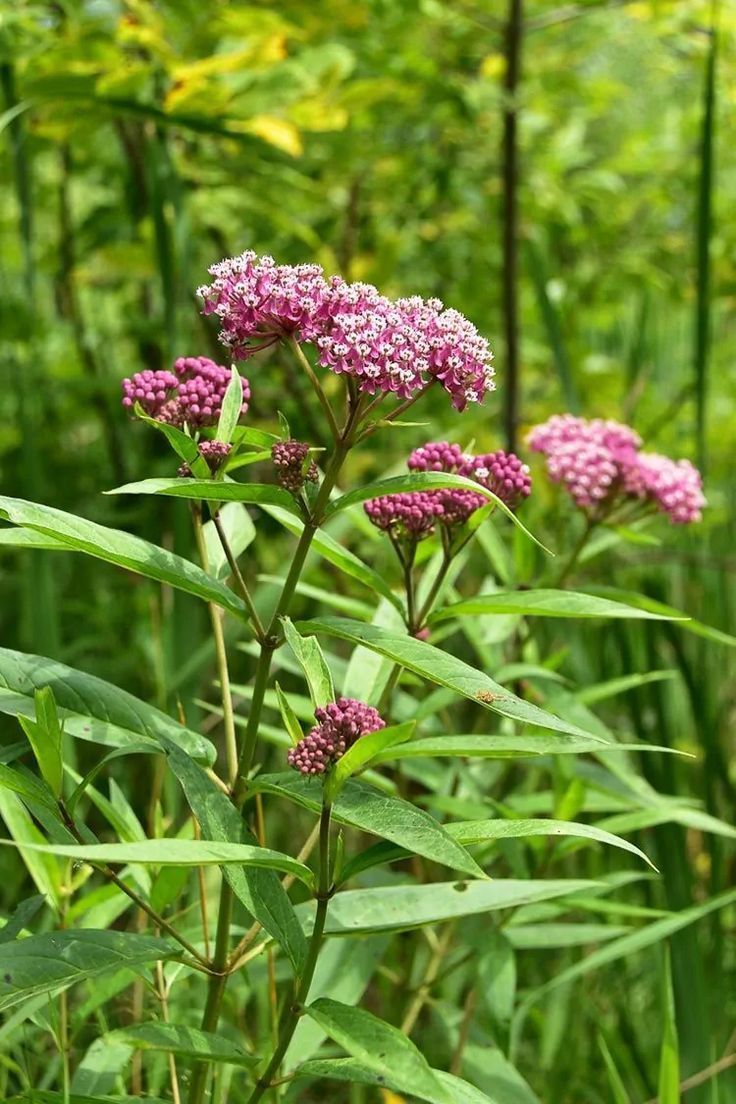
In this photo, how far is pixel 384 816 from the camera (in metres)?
0.82

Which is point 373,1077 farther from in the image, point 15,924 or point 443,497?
point 443,497

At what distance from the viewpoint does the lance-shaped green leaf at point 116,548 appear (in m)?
0.83

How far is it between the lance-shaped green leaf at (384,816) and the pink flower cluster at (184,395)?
0.32m

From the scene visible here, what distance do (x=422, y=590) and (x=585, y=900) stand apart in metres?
0.42

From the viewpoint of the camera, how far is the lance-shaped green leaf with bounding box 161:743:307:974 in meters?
0.86

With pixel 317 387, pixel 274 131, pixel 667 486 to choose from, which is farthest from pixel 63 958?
pixel 274 131

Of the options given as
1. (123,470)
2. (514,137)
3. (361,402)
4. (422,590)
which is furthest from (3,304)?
(361,402)

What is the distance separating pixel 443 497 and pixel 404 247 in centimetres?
200

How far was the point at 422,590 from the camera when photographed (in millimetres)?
1524

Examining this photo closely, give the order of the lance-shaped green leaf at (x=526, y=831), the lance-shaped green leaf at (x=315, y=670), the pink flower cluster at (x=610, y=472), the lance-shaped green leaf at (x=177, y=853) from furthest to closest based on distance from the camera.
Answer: the pink flower cluster at (x=610, y=472)
the lance-shaped green leaf at (x=315, y=670)
the lance-shaped green leaf at (x=526, y=831)
the lance-shaped green leaf at (x=177, y=853)

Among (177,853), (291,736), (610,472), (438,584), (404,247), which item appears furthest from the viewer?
(404,247)

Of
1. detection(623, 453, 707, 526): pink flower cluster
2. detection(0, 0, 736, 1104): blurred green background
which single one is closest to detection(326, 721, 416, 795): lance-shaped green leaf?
detection(0, 0, 736, 1104): blurred green background

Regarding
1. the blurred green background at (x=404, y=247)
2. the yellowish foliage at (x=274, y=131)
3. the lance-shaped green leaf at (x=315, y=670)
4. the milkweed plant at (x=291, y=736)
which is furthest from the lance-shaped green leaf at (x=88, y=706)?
the yellowish foliage at (x=274, y=131)

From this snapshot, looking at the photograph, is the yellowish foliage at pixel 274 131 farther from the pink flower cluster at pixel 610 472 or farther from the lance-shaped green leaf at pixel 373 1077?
the lance-shaped green leaf at pixel 373 1077
